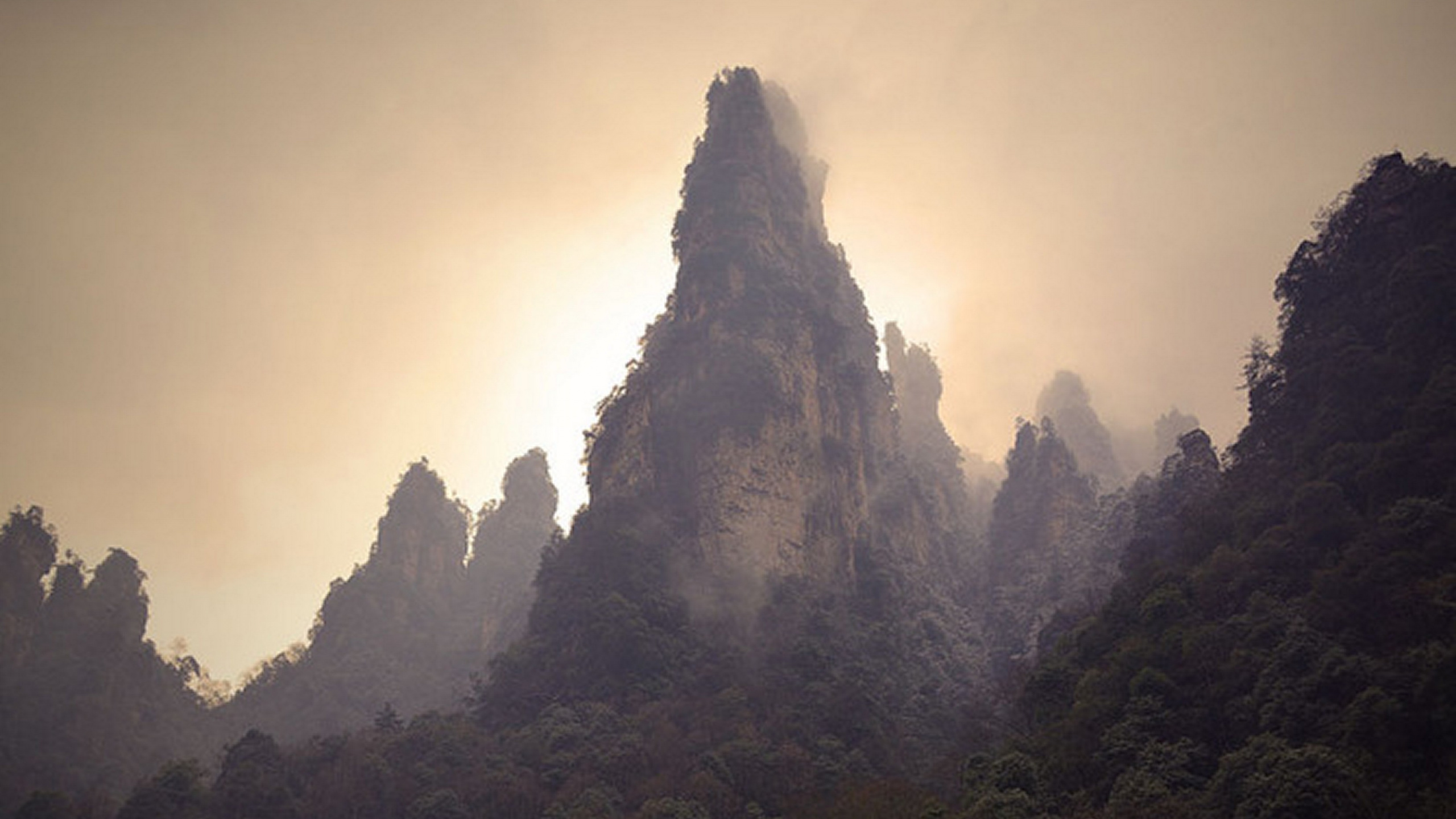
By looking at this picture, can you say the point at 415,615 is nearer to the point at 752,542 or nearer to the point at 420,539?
the point at 420,539

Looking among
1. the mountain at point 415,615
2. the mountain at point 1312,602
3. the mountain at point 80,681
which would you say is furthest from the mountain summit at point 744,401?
the mountain at point 80,681

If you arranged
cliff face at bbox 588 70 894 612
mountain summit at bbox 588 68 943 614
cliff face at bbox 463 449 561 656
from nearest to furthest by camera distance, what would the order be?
mountain summit at bbox 588 68 943 614 < cliff face at bbox 588 70 894 612 < cliff face at bbox 463 449 561 656

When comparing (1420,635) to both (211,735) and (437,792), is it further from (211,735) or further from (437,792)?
(211,735)

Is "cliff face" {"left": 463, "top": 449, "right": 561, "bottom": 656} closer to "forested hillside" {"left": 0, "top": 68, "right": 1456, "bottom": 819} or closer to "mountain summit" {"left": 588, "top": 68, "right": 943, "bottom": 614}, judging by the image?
"forested hillside" {"left": 0, "top": 68, "right": 1456, "bottom": 819}

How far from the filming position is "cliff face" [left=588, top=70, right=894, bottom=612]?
72.4m

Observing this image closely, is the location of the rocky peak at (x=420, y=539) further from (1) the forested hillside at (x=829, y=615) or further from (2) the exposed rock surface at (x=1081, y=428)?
(2) the exposed rock surface at (x=1081, y=428)

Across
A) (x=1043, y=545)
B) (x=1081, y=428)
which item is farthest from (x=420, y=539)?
(x=1081, y=428)

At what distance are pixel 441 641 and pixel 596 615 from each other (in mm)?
49478

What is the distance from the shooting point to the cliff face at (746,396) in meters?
72.4

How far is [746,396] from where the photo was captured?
74938mm

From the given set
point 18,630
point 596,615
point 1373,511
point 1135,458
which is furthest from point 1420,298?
point 1135,458

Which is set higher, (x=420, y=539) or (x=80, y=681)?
(x=420, y=539)

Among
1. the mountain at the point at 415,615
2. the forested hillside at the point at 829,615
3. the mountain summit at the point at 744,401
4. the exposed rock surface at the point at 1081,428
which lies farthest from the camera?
the exposed rock surface at the point at 1081,428

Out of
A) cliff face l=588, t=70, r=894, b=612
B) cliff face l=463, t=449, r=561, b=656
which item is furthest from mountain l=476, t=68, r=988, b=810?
cliff face l=463, t=449, r=561, b=656
